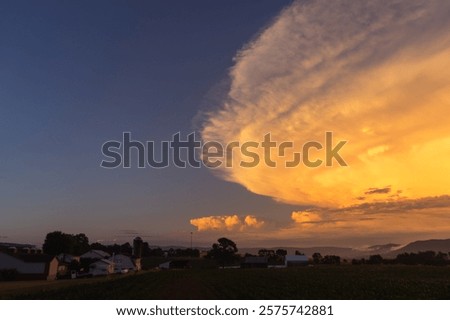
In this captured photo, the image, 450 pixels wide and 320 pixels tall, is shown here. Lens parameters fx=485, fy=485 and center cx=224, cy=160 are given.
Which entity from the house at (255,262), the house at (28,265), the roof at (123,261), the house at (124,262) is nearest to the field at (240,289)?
the house at (28,265)

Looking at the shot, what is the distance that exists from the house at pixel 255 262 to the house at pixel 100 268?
50.3 metres

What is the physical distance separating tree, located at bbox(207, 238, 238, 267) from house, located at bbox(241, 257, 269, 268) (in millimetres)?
21503

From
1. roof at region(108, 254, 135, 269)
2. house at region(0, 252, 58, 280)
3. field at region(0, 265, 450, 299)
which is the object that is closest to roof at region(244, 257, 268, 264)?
roof at region(108, 254, 135, 269)

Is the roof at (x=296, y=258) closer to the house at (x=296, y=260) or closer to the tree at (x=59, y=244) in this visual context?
the house at (x=296, y=260)

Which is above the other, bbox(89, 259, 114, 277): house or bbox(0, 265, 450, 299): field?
bbox(0, 265, 450, 299): field

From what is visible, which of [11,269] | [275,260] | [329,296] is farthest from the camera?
[275,260]

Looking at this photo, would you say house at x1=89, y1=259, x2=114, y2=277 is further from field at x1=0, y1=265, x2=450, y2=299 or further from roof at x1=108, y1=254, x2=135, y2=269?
field at x1=0, y1=265, x2=450, y2=299

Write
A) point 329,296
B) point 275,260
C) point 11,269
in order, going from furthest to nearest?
point 275,260 < point 11,269 < point 329,296

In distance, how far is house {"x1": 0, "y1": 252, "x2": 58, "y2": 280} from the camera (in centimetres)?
8131

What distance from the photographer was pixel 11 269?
78938mm

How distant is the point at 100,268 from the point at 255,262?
186 ft
